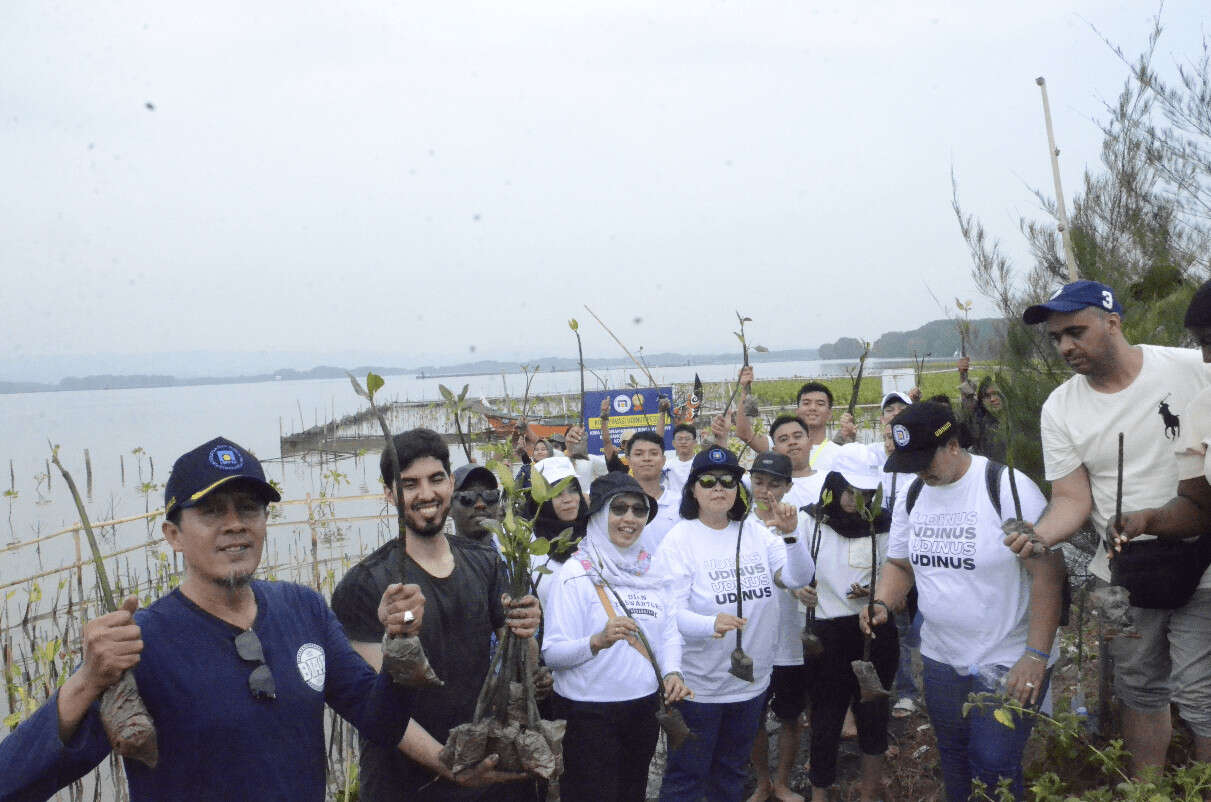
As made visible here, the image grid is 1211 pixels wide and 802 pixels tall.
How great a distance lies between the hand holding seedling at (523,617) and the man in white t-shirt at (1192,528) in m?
1.79

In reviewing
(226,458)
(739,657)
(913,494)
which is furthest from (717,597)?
(226,458)

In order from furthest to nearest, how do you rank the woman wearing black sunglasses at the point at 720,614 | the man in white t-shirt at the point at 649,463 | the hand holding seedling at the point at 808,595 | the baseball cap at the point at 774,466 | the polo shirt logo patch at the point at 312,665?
1. the man in white t-shirt at the point at 649,463
2. the baseball cap at the point at 774,466
3. the hand holding seedling at the point at 808,595
4. the woman wearing black sunglasses at the point at 720,614
5. the polo shirt logo patch at the point at 312,665

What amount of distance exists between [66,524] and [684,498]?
19600 mm

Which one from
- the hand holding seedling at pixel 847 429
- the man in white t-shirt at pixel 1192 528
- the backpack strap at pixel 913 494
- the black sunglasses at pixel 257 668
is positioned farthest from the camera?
the hand holding seedling at pixel 847 429

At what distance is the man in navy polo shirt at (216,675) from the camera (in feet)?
4.98

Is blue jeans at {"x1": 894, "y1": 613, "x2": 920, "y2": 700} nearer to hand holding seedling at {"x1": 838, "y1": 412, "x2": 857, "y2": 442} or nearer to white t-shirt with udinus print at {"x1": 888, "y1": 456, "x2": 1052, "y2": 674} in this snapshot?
hand holding seedling at {"x1": 838, "y1": 412, "x2": 857, "y2": 442}

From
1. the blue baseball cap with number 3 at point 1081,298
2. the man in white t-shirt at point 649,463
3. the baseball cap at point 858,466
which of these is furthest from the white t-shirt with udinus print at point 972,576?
the man in white t-shirt at point 649,463

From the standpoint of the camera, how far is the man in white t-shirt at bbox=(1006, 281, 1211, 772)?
2594 millimetres

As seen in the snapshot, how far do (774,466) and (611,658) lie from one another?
1.27 meters

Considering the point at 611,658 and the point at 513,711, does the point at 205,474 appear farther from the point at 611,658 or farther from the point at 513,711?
the point at 611,658

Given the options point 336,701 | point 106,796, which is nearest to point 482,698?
point 336,701

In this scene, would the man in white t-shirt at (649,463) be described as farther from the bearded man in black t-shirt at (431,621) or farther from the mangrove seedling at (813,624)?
the bearded man in black t-shirt at (431,621)

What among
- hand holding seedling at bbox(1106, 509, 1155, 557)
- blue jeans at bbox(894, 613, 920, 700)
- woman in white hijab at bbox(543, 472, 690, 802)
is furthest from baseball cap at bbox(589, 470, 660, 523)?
blue jeans at bbox(894, 613, 920, 700)

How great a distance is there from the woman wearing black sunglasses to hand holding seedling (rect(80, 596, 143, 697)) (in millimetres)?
2231
